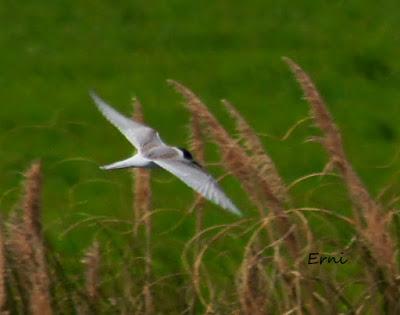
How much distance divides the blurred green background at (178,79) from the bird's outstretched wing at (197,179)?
3.23m

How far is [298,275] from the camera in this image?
18.9 ft

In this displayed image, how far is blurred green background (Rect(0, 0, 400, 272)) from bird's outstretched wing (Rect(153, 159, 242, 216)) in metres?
3.23

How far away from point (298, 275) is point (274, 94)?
24.3ft

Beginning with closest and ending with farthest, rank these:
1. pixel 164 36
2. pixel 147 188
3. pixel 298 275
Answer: pixel 298 275
pixel 147 188
pixel 164 36

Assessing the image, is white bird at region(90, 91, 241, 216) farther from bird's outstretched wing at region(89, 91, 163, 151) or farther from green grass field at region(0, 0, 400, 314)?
green grass field at region(0, 0, 400, 314)

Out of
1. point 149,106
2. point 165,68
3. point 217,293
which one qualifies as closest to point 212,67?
Result: point 165,68

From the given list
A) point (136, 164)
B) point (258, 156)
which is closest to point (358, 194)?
point (258, 156)

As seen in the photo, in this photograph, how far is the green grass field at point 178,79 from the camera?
10773 mm

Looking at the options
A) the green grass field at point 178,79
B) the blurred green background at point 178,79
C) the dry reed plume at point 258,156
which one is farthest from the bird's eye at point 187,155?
the blurred green background at point 178,79

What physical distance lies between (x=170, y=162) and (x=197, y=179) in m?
0.18

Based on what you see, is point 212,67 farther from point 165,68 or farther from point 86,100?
point 86,100

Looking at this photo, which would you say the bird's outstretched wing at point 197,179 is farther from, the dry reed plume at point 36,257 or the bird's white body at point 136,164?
the dry reed plume at point 36,257

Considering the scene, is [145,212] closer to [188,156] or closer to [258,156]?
[188,156]

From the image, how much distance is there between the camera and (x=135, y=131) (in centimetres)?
645
